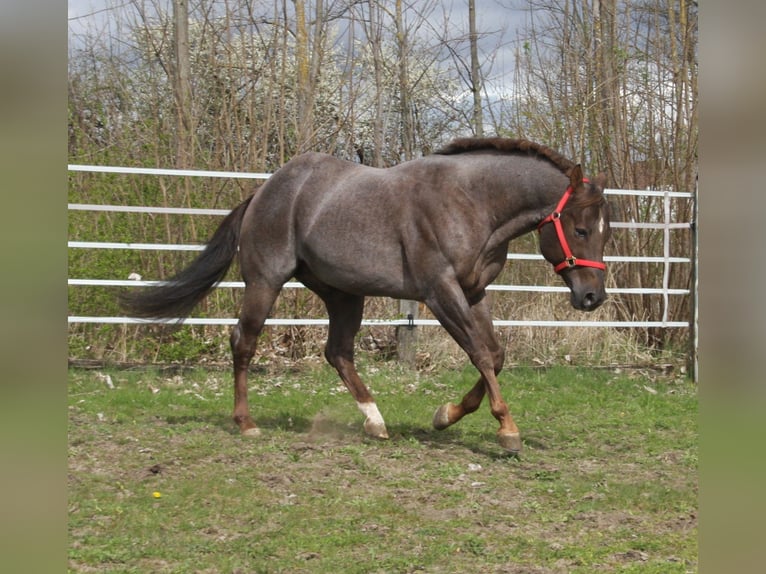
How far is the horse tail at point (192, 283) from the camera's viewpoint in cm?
578

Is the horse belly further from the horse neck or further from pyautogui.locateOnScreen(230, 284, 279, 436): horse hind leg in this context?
the horse neck

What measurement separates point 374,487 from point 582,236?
1911 millimetres

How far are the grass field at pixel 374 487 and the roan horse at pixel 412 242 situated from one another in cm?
42

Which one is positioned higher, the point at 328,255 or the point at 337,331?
the point at 328,255

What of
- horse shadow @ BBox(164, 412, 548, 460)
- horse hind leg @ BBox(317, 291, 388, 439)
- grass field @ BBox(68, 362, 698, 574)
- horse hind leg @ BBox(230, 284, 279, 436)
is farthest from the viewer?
horse hind leg @ BBox(230, 284, 279, 436)

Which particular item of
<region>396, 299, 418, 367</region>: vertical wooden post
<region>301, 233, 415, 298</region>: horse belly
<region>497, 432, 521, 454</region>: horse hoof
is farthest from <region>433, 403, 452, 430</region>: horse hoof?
<region>396, 299, 418, 367</region>: vertical wooden post

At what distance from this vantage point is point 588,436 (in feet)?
18.1

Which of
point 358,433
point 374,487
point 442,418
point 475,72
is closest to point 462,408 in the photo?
point 442,418

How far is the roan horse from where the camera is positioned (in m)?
4.76

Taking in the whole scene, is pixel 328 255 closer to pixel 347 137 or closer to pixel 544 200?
pixel 544 200

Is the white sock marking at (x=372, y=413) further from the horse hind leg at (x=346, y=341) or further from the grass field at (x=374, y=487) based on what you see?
the grass field at (x=374, y=487)

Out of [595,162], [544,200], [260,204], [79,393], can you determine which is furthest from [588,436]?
[595,162]
